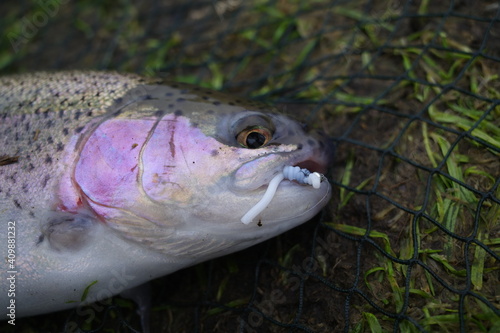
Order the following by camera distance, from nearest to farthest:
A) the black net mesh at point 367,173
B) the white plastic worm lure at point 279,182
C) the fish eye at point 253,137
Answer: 1. the white plastic worm lure at point 279,182
2. the fish eye at point 253,137
3. the black net mesh at point 367,173

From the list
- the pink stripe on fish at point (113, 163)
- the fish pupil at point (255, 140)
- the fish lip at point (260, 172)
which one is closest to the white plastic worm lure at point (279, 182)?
the fish lip at point (260, 172)

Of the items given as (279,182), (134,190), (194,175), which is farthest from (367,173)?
(134,190)

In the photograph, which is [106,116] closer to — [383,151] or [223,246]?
[223,246]

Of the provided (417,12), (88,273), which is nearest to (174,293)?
(88,273)

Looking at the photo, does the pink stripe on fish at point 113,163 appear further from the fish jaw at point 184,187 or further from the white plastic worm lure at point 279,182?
the white plastic worm lure at point 279,182

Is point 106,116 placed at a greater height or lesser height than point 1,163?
greater

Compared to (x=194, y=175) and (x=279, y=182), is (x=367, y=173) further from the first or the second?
(x=194, y=175)
